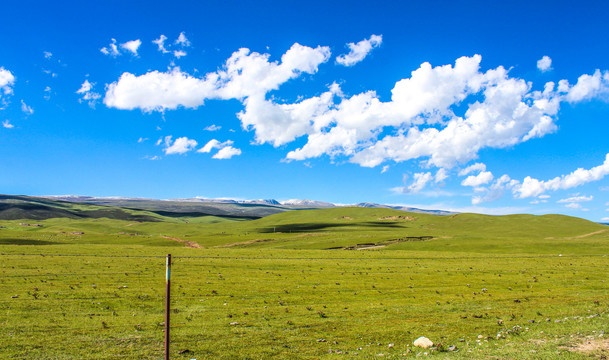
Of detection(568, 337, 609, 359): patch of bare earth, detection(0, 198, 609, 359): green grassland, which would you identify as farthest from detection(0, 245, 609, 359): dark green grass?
detection(568, 337, 609, 359): patch of bare earth

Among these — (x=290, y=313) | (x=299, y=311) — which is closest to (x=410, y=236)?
(x=299, y=311)

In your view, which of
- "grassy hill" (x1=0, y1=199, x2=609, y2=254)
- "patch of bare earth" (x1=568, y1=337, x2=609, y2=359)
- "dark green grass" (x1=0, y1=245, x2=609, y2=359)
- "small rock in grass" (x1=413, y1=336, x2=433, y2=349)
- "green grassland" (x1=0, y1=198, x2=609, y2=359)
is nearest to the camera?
"patch of bare earth" (x1=568, y1=337, x2=609, y2=359)

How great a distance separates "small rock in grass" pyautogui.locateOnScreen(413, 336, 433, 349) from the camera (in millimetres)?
16969

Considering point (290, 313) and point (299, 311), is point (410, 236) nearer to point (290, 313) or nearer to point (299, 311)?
point (299, 311)

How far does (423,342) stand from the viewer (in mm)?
17250

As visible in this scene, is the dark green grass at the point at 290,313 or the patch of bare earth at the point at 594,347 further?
the dark green grass at the point at 290,313

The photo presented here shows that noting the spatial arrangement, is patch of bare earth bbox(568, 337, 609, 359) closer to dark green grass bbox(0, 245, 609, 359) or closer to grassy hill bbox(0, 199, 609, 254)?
dark green grass bbox(0, 245, 609, 359)

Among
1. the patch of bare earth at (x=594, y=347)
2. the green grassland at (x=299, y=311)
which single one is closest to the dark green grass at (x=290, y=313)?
the green grassland at (x=299, y=311)

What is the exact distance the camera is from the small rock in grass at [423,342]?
1697cm

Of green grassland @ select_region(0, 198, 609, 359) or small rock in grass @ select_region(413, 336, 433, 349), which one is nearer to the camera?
green grassland @ select_region(0, 198, 609, 359)

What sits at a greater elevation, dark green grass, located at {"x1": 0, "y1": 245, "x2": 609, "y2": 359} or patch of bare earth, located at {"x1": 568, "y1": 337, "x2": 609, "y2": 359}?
patch of bare earth, located at {"x1": 568, "y1": 337, "x2": 609, "y2": 359}

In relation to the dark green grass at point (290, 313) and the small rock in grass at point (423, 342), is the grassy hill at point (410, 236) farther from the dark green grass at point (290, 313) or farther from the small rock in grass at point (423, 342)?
the small rock in grass at point (423, 342)

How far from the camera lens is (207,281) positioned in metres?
34.9

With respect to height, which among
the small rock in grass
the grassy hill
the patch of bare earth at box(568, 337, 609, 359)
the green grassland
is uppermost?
the patch of bare earth at box(568, 337, 609, 359)
